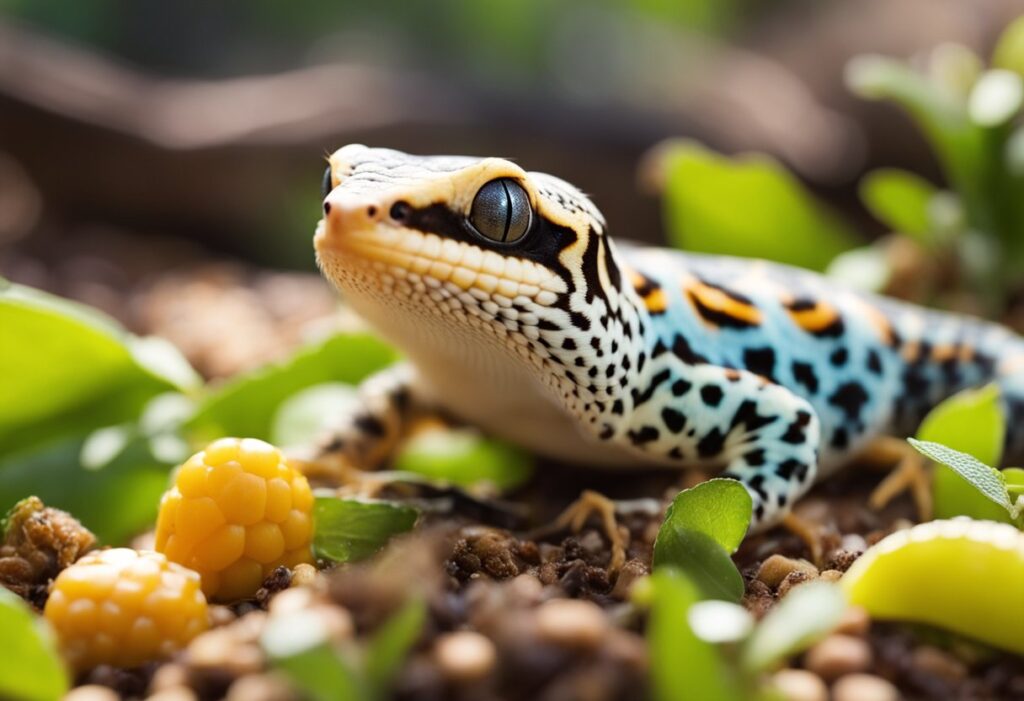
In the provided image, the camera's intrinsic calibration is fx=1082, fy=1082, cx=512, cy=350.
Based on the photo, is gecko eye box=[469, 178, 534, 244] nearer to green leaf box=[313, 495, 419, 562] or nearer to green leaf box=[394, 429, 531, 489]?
green leaf box=[313, 495, 419, 562]

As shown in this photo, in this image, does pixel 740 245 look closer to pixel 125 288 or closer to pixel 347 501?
pixel 347 501

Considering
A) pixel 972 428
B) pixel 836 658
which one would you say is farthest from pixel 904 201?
pixel 836 658

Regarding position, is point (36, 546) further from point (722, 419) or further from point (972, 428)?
point (972, 428)

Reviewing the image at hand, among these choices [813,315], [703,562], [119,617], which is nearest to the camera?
[119,617]

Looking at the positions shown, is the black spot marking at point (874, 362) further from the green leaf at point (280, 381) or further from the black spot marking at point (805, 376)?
the green leaf at point (280, 381)

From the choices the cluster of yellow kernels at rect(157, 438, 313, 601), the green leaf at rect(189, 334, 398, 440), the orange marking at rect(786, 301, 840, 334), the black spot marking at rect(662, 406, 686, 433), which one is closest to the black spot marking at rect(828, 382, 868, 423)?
the orange marking at rect(786, 301, 840, 334)
